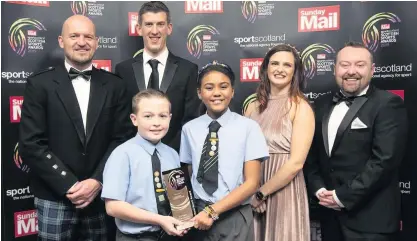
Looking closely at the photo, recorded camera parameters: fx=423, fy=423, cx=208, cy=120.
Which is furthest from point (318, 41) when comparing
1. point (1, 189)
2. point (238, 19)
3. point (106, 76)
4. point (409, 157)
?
point (1, 189)

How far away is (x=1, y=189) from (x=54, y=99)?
5.18ft

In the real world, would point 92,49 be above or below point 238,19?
below

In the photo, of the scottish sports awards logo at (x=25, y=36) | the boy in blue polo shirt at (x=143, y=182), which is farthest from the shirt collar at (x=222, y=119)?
the scottish sports awards logo at (x=25, y=36)

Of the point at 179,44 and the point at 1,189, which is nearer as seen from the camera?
Answer: the point at 1,189

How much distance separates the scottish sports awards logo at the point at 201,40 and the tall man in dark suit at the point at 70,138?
4.99 feet

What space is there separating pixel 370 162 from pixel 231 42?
2.06 metres

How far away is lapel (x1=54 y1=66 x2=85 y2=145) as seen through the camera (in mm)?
2857

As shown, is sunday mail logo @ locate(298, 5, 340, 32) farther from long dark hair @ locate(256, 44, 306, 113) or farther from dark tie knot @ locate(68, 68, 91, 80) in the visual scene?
dark tie knot @ locate(68, 68, 91, 80)

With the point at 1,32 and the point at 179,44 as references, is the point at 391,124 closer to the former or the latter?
the point at 179,44

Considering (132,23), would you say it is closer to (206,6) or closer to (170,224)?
(206,6)

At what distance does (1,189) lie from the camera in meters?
3.91

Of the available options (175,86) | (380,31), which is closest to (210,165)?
(175,86)

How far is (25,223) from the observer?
3998mm

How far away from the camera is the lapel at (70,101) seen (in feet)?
9.37
